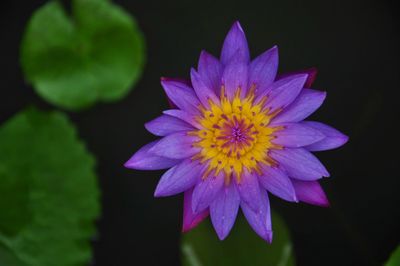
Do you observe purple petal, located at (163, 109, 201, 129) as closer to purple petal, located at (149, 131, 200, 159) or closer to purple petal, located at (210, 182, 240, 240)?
purple petal, located at (149, 131, 200, 159)

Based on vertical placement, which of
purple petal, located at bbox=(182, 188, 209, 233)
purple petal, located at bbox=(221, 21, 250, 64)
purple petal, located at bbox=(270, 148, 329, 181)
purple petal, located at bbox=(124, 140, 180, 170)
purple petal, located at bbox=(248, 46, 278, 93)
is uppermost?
purple petal, located at bbox=(221, 21, 250, 64)

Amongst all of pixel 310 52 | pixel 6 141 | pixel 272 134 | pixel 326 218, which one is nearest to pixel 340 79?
pixel 310 52

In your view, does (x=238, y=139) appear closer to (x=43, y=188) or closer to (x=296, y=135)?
(x=296, y=135)

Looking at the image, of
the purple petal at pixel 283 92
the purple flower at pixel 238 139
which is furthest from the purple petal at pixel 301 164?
the purple petal at pixel 283 92

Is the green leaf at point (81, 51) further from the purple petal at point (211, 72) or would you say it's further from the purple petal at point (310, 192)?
the purple petal at point (310, 192)

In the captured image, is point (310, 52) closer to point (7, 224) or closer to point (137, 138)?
point (137, 138)

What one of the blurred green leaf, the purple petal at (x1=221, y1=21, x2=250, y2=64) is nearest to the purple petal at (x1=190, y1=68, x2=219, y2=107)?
the purple petal at (x1=221, y1=21, x2=250, y2=64)
